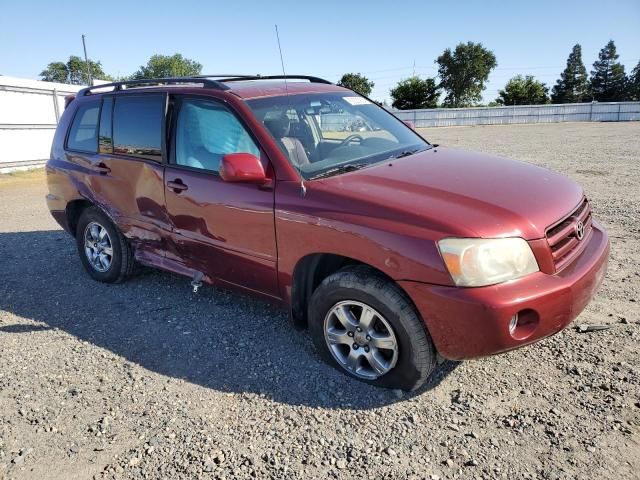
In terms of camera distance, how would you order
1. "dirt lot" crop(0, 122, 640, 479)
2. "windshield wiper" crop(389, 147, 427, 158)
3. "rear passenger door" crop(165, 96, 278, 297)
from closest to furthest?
"dirt lot" crop(0, 122, 640, 479) < "rear passenger door" crop(165, 96, 278, 297) < "windshield wiper" crop(389, 147, 427, 158)

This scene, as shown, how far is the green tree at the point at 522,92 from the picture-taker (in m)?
50.8

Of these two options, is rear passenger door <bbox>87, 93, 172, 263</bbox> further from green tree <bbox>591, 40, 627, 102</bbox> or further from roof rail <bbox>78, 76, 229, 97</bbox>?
green tree <bbox>591, 40, 627, 102</bbox>

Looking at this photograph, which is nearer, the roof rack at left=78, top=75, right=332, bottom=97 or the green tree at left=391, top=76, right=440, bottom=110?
the roof rack at left=78, top=75, right=332, bottom=97

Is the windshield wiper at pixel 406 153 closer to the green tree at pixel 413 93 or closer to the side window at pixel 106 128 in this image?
the side window at pixel 106 128

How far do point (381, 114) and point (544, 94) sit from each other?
55.3 metres

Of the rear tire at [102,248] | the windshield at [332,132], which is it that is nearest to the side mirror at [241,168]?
the windshield at [332,132]

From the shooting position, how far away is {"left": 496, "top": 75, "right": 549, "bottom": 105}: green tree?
5084cm

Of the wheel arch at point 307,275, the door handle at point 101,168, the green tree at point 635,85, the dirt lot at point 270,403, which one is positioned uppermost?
the green tree at point 635,85

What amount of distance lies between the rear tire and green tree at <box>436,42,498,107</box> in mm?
60329

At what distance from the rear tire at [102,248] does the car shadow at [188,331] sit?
144 millimetres

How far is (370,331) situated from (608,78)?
8428 centimetres

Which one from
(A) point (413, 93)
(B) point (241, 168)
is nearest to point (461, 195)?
(B) point (241, 168)

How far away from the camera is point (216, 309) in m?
4.38

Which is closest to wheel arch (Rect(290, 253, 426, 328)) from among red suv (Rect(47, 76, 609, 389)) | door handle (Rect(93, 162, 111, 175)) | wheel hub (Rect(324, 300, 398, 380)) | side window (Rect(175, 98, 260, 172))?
red suv (Rect(47, 76, 609, 389))
